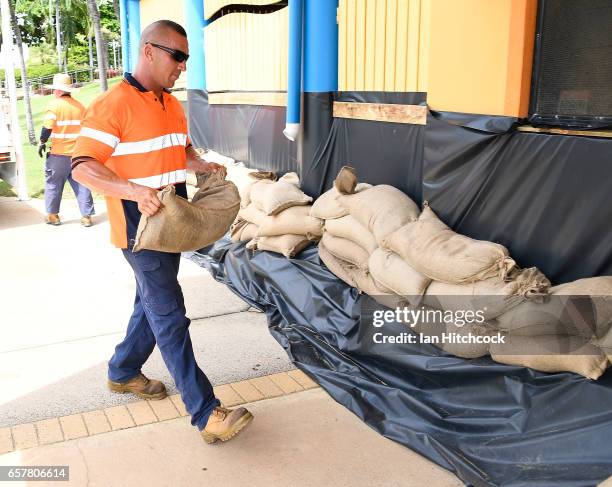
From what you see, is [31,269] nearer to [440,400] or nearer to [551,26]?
[440,400]

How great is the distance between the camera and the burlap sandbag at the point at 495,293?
3037 millimetres

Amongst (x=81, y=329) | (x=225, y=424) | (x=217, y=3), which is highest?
(x=217, y=3)

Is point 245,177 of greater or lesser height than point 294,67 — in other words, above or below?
below

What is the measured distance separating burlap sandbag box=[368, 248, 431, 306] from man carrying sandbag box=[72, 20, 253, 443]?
3.56 feet

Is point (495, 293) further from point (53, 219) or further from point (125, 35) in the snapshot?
point (125, 35)

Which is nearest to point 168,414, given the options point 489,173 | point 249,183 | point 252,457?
point 252,457

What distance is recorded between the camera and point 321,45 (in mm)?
5078

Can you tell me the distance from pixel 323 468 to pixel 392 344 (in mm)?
1001

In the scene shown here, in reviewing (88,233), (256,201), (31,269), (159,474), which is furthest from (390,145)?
(88,233)

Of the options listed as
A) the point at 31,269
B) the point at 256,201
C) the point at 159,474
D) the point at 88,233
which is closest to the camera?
the point at 159,474

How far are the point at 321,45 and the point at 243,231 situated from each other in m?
1.69

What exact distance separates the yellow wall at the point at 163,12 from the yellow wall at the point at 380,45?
15.6 feet

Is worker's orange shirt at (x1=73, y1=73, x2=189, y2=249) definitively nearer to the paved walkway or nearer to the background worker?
the paved walkway

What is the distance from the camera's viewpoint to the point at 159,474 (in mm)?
2846
